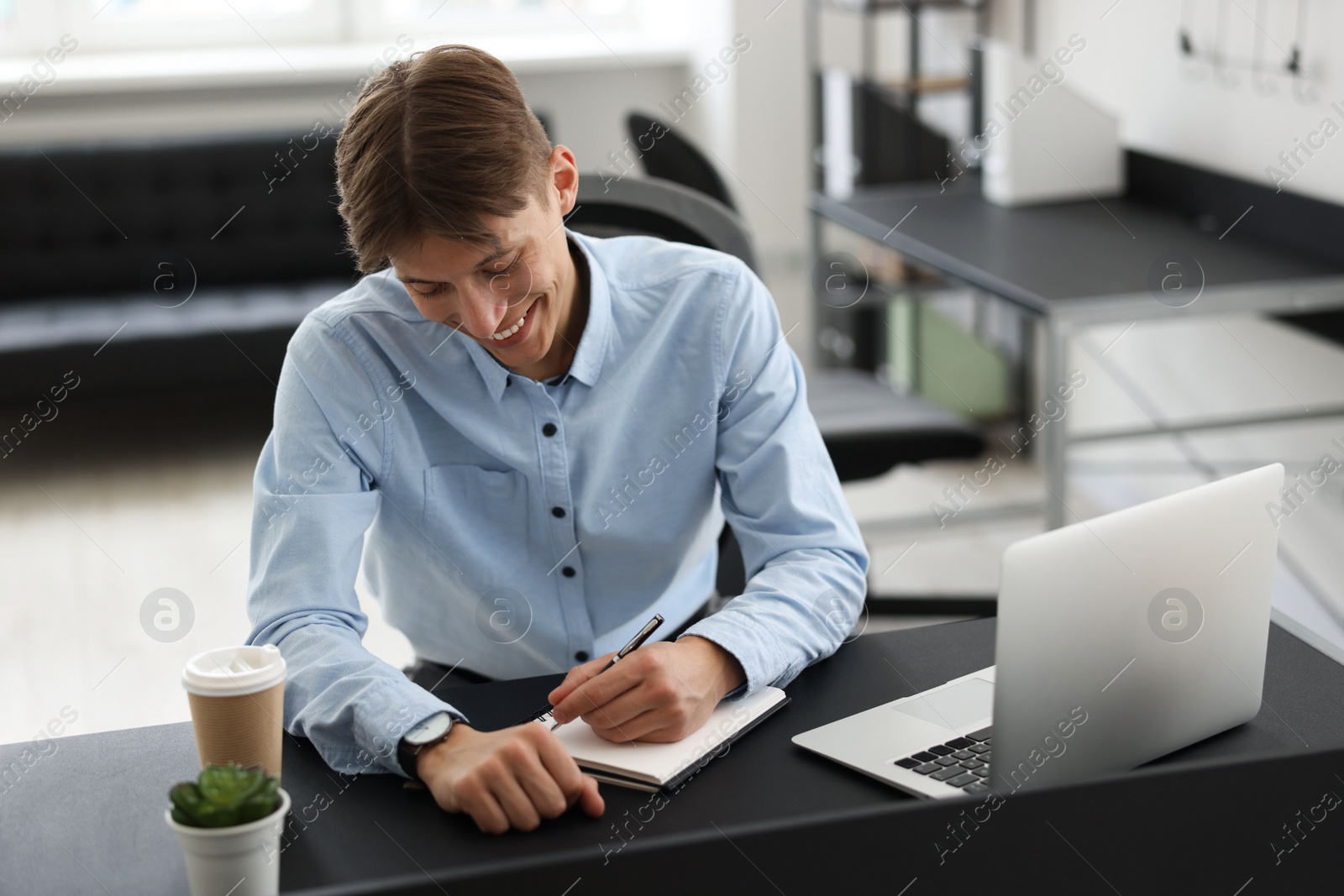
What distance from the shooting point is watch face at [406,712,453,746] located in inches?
38.0

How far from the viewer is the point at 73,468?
380cm

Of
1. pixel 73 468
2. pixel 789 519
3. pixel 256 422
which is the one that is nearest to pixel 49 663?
pixel 73 468

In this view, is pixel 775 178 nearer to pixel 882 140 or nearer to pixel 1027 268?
pixel 882 140

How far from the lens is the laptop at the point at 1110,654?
84 centimetres

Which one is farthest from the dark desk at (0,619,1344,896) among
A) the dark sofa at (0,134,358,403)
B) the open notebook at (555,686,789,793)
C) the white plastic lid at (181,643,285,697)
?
the dark sofa at (0,134,358,403)

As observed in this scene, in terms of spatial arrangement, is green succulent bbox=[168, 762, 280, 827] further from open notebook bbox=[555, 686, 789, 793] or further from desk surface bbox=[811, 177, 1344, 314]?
desk surface bbox=[811, 177, 1344, 314]

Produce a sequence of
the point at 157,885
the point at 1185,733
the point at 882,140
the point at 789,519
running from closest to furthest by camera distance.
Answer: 1. the point at 157,885
2. the point at 1185,733
3. the point at 789,519
4. the point at 882,140

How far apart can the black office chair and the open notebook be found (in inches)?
21.1

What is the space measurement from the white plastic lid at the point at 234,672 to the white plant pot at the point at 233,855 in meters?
0.10

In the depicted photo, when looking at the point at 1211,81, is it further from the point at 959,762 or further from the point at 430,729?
the point at 430,729

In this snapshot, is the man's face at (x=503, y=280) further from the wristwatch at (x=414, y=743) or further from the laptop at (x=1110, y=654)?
the laptop at (x=1110, y=654)

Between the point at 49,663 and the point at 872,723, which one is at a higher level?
the point at 872,723

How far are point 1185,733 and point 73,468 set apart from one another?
349 cm

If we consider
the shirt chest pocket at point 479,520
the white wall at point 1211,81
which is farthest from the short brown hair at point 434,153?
the white wall at point 1211,81
